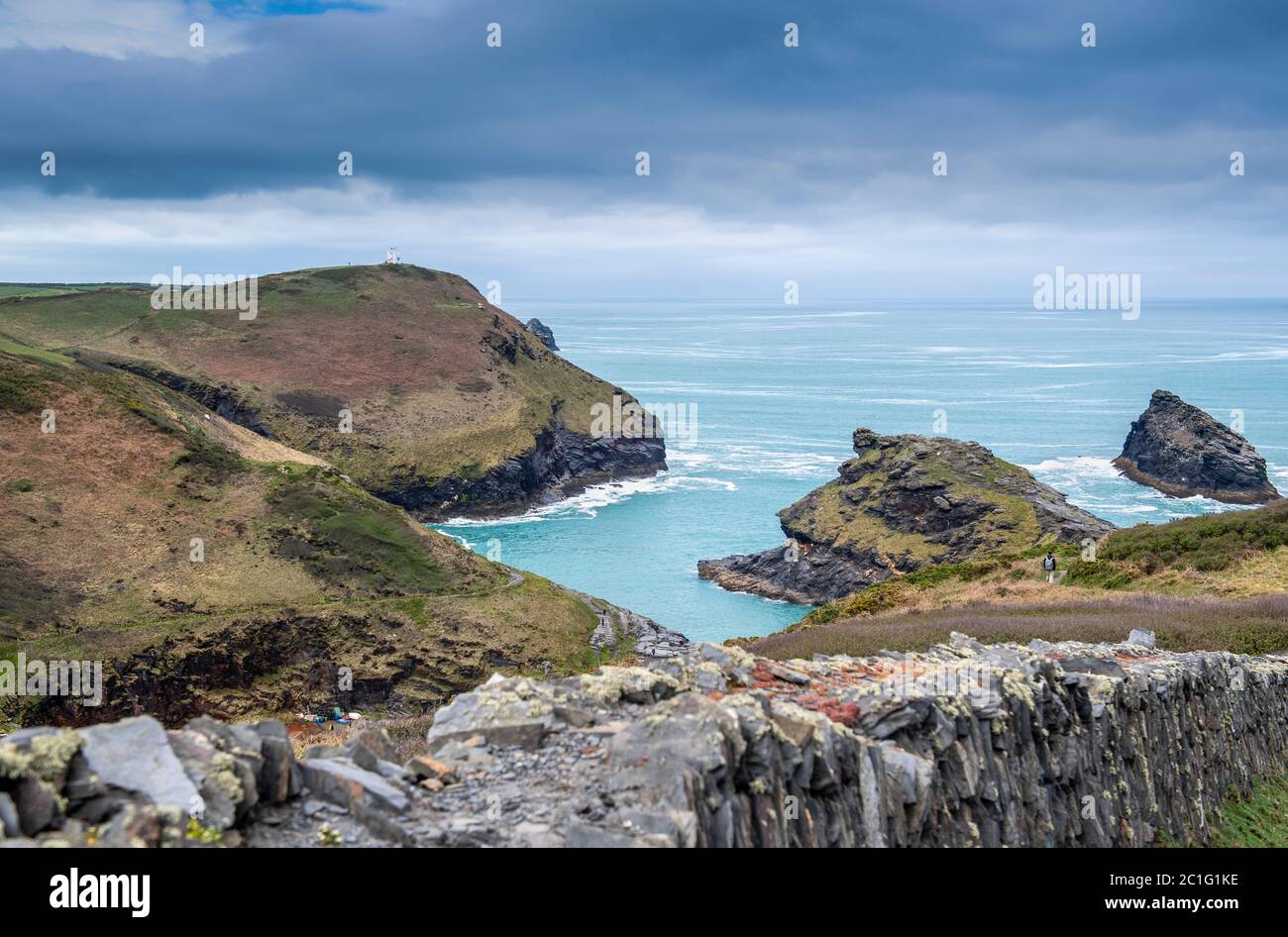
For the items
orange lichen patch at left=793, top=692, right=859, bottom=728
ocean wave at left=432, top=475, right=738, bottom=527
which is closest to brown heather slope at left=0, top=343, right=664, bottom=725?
ocean wave at left=432, top=475, right=738, bottom=527

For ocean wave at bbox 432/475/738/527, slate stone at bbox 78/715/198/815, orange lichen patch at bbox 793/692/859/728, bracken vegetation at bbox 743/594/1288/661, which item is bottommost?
ocean wave at bbox 432/475/738/527

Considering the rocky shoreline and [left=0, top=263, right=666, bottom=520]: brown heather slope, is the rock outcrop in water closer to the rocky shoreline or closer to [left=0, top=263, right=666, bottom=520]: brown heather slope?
the rocky shoreline

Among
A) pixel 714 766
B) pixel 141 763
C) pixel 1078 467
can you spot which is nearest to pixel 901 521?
pixel 1078 467

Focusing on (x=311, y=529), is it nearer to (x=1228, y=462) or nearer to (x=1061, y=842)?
(x=1061, y=842)

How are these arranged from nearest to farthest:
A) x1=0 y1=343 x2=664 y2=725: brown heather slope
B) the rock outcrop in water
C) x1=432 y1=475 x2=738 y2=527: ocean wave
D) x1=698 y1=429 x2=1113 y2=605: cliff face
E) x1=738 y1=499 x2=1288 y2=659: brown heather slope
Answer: the rock outcrop in water, x1=738 y1=499 x2=1288 y2=659: brown heather slope, x1=0 y1=343 x2=664 y2=725: brown heather slope, x1=698 y1=429 x2=1113 y2=605: cliff face, x1=432 y1=475 x2=738 y2=527: ocean wave

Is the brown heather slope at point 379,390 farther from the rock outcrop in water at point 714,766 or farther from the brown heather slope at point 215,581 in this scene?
the rock outcrop in water at point 714,766
